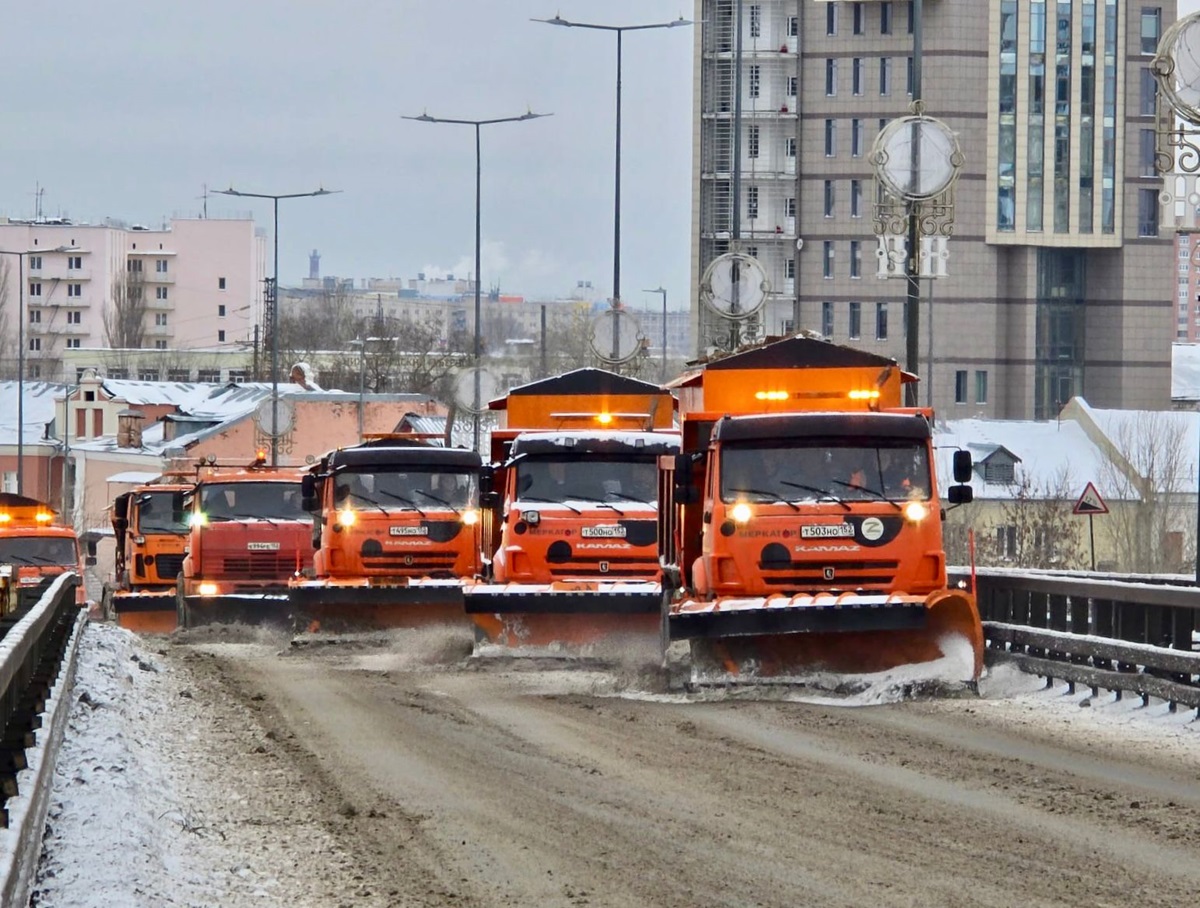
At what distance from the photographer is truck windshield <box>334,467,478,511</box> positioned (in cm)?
2805

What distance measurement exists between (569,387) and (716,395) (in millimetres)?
6255

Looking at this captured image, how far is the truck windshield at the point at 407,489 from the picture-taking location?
28047mm

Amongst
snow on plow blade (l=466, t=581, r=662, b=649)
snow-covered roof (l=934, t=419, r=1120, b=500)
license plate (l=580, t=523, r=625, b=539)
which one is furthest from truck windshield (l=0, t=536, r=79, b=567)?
snow-covered roof (l=934, t=419, r=1120, b=500)

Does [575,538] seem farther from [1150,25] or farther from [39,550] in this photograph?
[1150,25]

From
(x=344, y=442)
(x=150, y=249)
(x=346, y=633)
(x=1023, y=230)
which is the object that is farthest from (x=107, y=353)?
(x=346, y=633)

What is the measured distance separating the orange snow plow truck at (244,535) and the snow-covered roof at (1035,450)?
50.5 meters

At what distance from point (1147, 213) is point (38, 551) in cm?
7188

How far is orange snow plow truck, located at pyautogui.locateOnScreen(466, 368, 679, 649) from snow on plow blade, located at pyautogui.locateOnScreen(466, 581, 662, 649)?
1 centimetres

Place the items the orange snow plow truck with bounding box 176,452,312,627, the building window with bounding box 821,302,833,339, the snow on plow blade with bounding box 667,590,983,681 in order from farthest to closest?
the building window with bounding box 821,302,833,339, the orange snow plow truck with bounding box 176,452,312,627, the snow on plow blade with bounding box 667,590,983,681

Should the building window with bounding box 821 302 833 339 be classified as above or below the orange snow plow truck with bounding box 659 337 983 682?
above

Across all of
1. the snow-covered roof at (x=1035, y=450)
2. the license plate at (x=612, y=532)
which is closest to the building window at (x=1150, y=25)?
the snow-covered roof at (x=1035, y=450)

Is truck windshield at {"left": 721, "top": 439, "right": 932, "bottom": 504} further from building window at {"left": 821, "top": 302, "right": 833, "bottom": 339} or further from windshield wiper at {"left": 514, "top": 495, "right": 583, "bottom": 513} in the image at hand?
building window at {"left": 821, "top": 302, "right": 833, "bottom": 339}

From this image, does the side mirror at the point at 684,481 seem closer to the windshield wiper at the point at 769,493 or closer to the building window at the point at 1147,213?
the windshield wiper at the point at 769,493

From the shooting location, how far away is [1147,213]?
338 feet
